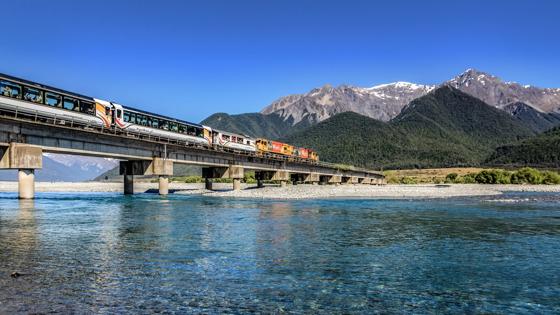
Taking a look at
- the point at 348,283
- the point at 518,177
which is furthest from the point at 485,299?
the point at 518,177

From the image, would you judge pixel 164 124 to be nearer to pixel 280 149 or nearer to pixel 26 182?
pixel 26 182

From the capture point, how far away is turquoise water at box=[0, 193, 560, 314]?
12.1 meters

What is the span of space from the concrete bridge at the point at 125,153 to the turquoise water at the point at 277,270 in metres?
23.2

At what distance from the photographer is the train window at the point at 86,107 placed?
57241 mm

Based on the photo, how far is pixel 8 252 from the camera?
62.0 feet

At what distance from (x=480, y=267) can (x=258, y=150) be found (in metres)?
88.6

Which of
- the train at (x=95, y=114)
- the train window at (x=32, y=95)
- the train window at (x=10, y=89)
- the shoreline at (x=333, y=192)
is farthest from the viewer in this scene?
the shoreline at (x=333, y=192)

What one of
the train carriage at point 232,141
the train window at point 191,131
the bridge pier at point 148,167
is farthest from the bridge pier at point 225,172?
the bridge pier at point 148,167

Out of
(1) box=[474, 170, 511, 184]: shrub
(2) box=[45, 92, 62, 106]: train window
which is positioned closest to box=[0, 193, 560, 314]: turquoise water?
(2) box=[45, 92, 62, 106]: train window

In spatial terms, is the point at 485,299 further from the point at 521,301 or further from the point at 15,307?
the point at 15,307

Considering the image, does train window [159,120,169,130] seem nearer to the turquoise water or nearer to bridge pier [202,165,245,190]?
bridge pier [202,165,245,190]

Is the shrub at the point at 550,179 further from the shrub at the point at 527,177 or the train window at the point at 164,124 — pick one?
the train window at the point at 164,124

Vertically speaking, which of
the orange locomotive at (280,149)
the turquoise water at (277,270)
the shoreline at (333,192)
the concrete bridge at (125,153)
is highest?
the orange locomotive at (280,149)

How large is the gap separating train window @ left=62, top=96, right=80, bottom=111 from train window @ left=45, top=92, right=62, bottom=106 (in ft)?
2.64
